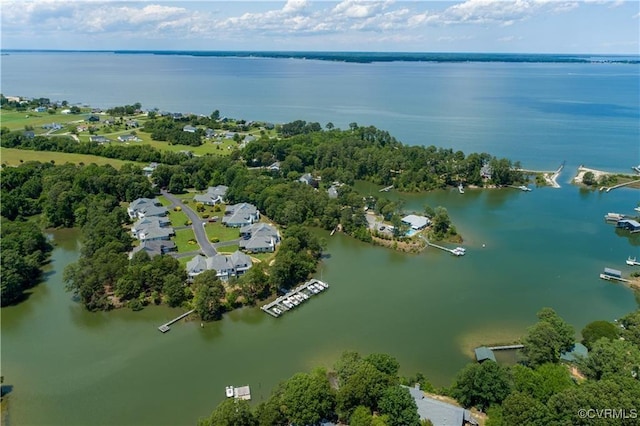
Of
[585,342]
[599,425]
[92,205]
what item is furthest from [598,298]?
[92,205]

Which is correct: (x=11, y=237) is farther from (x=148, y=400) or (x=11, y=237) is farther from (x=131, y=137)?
(x=131, y=137)

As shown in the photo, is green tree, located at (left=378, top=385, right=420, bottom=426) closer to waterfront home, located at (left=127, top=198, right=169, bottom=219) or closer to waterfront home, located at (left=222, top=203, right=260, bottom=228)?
waterfront home, located at (left=222, top=203, right=260, bottom=228)

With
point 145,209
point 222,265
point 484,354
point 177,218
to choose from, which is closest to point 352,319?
point 484,354

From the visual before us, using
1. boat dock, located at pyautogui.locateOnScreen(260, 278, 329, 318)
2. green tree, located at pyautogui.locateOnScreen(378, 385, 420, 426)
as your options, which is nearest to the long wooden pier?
green tree, located at pyautogui.locateOnScreen(378, 385, 420, 426)

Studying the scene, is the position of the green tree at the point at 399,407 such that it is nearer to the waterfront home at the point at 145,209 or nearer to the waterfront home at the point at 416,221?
the waterfront home at the point at 416,221

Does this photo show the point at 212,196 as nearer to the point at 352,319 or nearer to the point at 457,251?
the point at 352,319

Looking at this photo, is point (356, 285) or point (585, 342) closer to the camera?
point (585, 342)
